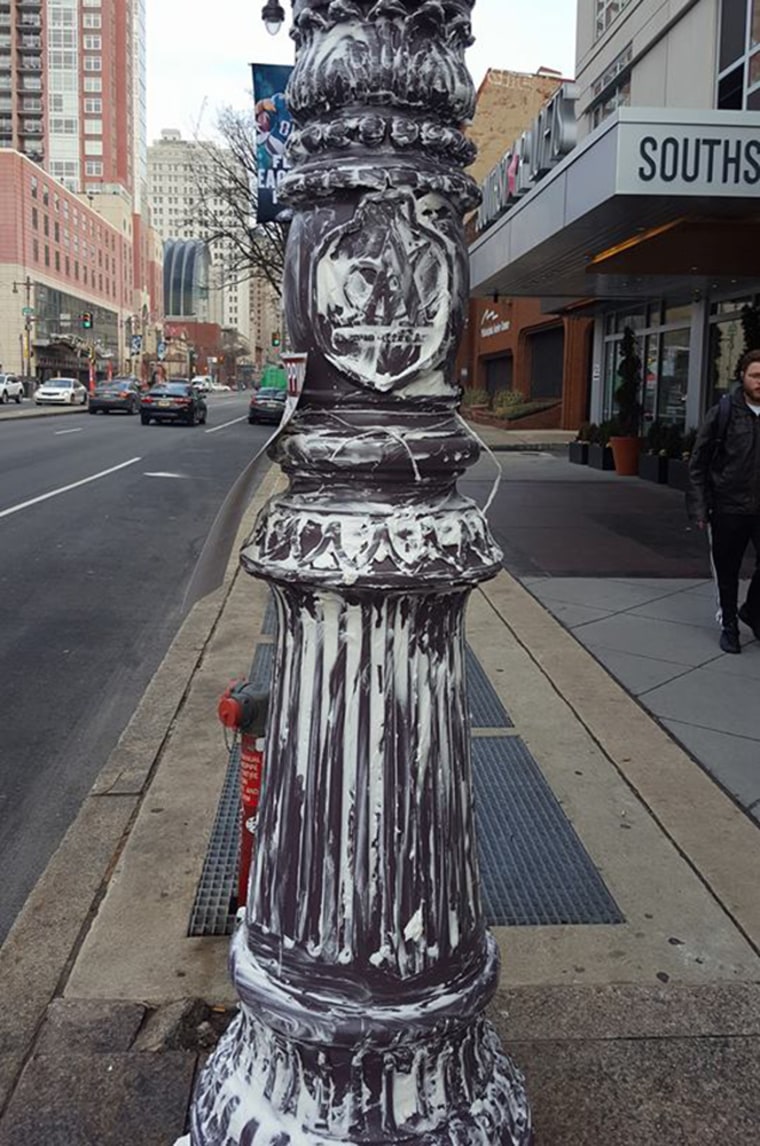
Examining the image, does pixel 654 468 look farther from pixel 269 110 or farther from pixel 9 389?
pixel 9 389

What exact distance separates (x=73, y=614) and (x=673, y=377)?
1374 centimetres

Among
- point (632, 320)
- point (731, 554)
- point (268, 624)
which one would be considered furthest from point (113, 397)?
point (731, 554)

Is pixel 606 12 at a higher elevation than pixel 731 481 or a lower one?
higher

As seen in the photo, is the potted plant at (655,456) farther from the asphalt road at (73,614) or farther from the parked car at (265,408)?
the parked car at (265,408)

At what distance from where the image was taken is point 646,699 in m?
5.71

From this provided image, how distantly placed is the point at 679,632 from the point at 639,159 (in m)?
4.82

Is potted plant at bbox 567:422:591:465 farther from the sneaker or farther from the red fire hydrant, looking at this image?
the red fire hydrant

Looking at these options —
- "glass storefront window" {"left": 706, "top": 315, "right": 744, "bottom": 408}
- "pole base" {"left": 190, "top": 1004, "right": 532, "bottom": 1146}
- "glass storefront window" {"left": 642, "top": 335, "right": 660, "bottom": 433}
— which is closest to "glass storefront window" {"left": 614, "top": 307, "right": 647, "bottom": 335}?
"glass storefront window" {"left": 642, "top": 335, "right": 660, "bottom": 433}

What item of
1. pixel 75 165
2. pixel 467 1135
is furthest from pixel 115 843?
pixel 75 165

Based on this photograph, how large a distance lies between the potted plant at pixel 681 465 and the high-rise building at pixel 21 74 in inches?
4835

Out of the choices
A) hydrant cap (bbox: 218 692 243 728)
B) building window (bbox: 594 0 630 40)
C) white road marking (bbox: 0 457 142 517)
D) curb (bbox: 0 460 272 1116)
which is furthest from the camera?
building window (bbox: 594 0 630 40)

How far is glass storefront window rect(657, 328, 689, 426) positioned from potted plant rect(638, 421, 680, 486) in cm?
76

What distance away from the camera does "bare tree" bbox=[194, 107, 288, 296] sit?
119ft

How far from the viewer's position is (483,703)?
5625 millimetres
